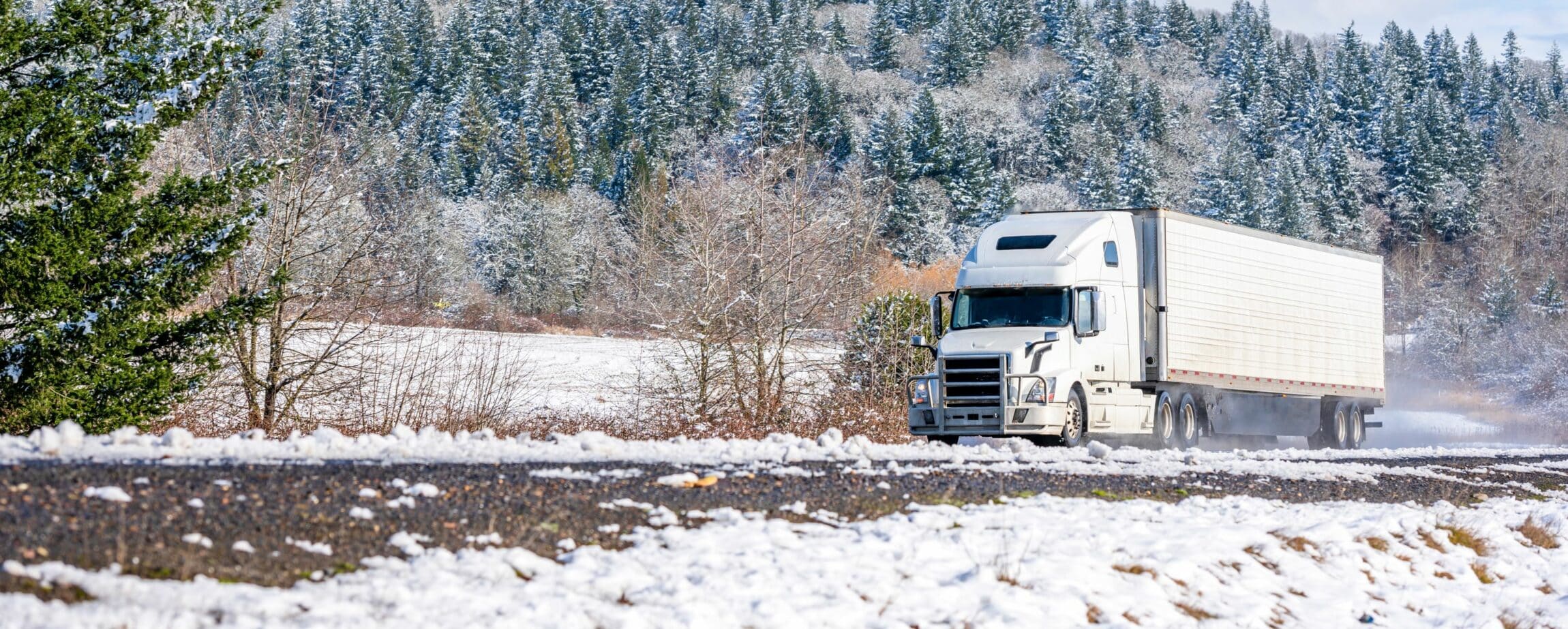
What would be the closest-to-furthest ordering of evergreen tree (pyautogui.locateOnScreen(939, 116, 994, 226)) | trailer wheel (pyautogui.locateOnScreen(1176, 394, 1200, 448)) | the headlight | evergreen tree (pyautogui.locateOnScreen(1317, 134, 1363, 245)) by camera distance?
the headlight < trailer wheel (pyautogui.locateOnScreen(1176, 394, 1200, 448)) < evergreen tree (pyautogui.locateOnScreen(939, 116, 994, 226)) < evergreen tree (pyautogui.locateOnScreen(1317, 134, 1363, 245))

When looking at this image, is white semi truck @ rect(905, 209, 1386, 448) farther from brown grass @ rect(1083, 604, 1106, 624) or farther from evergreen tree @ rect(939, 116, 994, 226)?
evergreen tree @ rect(939, 116, 994, 226)

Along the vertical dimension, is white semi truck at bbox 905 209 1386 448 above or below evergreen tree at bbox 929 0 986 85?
below

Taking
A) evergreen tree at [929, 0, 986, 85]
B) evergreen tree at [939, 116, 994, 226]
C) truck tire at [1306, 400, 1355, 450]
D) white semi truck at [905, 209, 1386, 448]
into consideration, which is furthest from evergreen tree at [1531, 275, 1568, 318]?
evergreen tree at [929, 0, 986, 85]

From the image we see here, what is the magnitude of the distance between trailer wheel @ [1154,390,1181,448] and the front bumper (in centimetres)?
295

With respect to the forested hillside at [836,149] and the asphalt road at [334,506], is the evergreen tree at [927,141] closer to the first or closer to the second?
the forested hillside at [836,149]

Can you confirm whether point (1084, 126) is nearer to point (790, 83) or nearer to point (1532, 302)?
point (790, 83)

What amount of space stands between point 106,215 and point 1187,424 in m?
16.7

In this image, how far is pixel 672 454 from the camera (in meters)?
12.0

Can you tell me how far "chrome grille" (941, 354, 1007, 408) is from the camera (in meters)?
19.4

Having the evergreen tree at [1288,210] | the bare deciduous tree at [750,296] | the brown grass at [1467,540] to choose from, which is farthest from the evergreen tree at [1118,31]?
the brown grass at [1467,540]

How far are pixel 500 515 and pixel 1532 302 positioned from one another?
102 meters

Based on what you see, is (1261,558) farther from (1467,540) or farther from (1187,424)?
(1187,424)

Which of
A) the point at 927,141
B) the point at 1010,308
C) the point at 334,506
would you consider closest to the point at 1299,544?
the point at 334,506

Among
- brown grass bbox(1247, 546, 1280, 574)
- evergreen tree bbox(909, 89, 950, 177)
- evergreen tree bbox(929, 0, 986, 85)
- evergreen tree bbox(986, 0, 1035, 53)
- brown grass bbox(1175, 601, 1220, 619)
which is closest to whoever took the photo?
brown grass bbox(1175, 601, 1220, 619)
